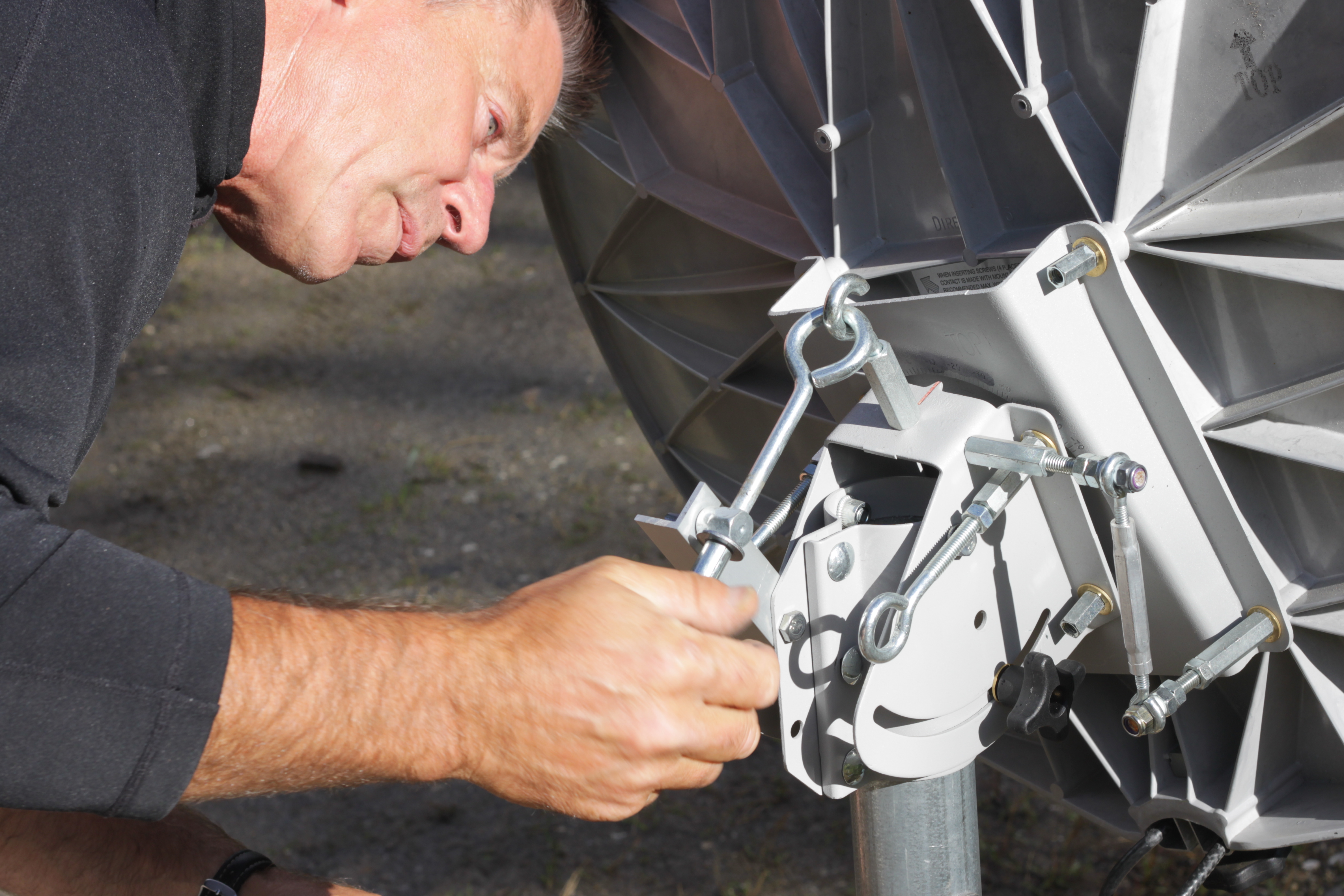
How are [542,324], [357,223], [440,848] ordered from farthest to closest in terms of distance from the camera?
[542,324], [440,848], [357,223]

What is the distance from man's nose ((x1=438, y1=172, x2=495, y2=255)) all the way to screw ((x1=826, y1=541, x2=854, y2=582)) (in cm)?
71

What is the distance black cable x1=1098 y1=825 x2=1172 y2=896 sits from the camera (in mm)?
1337

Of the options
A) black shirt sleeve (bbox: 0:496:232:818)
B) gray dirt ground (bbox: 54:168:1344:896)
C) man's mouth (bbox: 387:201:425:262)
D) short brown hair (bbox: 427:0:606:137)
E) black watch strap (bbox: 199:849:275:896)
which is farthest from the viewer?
gray dirt ground (bbox: 54:168:1344:896)

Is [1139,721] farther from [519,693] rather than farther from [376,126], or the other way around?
[376,126]

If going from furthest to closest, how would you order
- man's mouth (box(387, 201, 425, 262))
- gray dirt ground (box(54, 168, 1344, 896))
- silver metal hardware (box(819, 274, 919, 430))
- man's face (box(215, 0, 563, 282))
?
gray dirt ground (box(54, 168, 1344, 896)) < man's mouth (box(387, 201, 425, 262)) < man's face (box(215, 0, 563, 282)) < silver metal hardware (box(819, 274, 919, 430))

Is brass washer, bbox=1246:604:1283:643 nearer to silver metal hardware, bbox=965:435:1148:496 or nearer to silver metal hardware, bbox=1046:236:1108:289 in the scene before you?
silver metal hardware, bbox=965:435:1148:496

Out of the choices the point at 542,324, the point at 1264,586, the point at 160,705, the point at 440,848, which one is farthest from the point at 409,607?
the point at 542,324

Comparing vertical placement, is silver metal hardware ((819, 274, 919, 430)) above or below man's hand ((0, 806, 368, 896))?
above

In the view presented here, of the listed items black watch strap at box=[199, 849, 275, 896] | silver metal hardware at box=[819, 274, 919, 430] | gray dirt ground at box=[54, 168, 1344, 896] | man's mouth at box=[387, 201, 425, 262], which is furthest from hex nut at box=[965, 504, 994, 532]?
black watch strap at box=[199, 849, 275, 896]

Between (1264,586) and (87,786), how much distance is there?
1.14m

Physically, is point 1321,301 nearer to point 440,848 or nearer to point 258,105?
point 258,105

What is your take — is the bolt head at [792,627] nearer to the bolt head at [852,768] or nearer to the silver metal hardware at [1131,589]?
the bolt head at [852,768]

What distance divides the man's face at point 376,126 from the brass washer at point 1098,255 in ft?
2.46

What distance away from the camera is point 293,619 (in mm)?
1018
